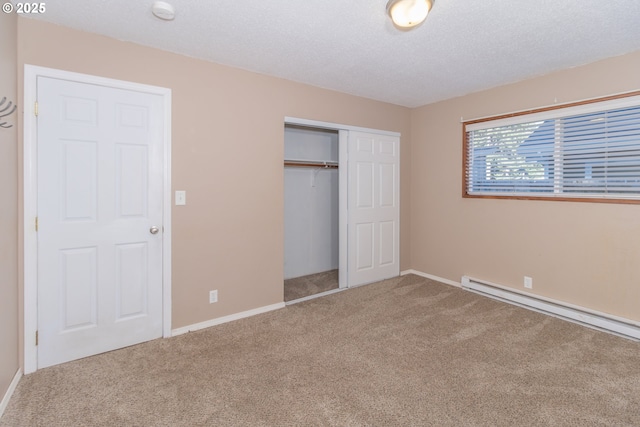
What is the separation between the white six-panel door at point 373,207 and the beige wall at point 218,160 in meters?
0.87

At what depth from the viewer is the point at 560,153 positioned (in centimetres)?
311

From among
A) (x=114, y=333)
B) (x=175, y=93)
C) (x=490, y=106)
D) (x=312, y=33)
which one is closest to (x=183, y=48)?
(x=175, y=93)

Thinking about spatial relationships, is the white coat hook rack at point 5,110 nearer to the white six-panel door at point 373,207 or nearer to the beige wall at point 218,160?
the beige wall at point 218,160

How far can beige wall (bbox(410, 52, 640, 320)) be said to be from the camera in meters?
2.77

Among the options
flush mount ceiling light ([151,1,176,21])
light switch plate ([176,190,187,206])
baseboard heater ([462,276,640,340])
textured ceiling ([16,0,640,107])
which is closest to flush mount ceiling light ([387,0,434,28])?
textured ceiling ([16,0,640,107])

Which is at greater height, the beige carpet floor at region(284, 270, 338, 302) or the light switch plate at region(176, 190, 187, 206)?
the light switch plate at region(176, 190, 187, 206)

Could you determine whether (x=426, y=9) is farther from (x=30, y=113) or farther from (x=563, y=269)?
(x=563, y=269)

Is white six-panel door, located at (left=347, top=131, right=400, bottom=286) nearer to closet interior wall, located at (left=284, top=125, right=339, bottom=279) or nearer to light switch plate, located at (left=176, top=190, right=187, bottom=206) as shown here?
closet interior wall, located at (left=284, top=125, right=339, bottom=279)

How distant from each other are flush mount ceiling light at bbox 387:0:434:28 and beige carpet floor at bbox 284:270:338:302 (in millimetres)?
2883

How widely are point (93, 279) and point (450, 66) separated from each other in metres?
3.56

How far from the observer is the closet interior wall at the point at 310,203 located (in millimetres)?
4387

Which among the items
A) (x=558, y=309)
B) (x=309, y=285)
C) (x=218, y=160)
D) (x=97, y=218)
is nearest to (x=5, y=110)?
(x=97, y=218)

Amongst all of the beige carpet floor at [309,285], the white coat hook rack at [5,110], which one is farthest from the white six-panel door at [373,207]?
the white coat hook rack at [5,110]

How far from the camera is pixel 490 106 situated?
363 centimetres
